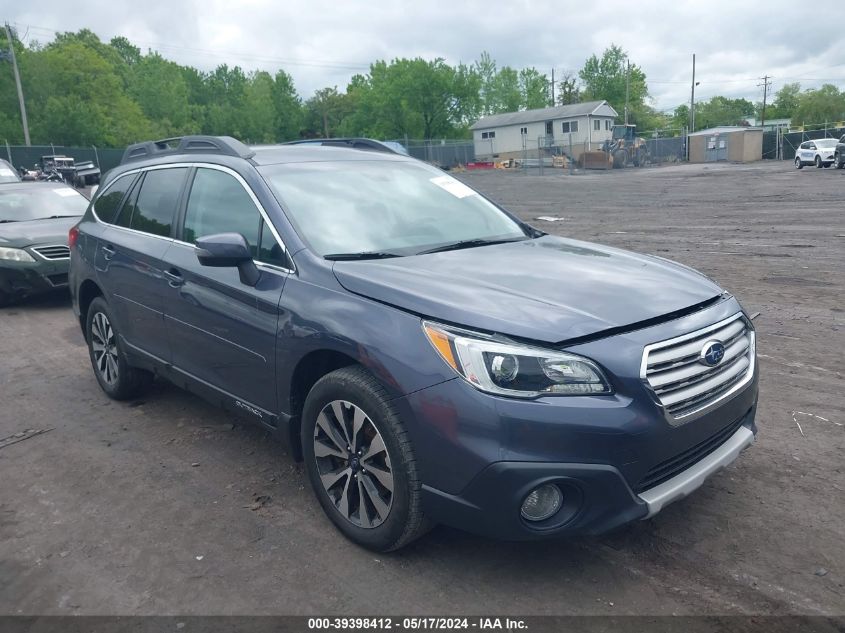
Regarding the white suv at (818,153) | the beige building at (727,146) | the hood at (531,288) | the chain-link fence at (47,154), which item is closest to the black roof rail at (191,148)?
the hood at (531,288)

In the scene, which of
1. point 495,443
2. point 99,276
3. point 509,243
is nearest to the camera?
point 495,443

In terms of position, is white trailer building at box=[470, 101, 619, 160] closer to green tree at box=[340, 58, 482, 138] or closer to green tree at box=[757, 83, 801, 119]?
green tree at box=[340, 58, 482, 138]

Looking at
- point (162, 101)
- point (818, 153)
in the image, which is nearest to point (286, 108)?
point (162, 101)

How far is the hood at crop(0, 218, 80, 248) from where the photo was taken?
8.99m

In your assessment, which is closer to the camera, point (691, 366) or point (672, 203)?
point (691, 366)

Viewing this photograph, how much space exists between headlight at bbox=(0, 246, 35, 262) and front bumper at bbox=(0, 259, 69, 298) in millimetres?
49

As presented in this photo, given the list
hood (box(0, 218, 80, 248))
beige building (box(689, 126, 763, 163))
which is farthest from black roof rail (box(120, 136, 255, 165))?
beige building (box(689, 126, 763, 163))

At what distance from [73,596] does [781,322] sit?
6204mm

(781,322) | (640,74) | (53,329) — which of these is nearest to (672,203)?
(781,322)

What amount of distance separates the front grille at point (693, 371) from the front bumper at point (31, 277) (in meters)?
8.28

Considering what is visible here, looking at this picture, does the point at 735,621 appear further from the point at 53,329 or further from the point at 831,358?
the point at 53,329

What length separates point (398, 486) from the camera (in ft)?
9.75

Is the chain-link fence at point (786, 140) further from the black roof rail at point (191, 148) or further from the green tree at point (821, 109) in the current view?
the black roof rail at point (191, 148)

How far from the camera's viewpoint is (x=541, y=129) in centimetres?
7112
